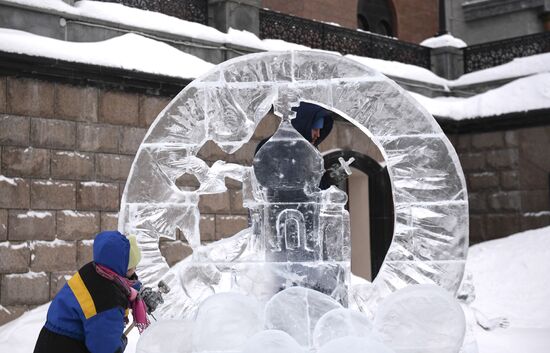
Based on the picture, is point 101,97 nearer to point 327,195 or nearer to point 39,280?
point 39,280

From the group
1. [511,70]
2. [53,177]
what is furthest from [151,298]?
[511,70]

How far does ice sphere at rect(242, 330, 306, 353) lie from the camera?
464 cm


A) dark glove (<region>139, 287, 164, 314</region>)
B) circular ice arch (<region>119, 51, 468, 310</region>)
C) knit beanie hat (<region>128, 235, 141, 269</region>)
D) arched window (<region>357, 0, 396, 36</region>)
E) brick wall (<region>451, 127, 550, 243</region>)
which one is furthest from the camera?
arched window (<region>357, 0, 396, 36</region>)

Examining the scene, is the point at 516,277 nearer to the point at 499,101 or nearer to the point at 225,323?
the point at 499,101

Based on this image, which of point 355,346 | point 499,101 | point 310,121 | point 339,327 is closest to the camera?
point 355,346

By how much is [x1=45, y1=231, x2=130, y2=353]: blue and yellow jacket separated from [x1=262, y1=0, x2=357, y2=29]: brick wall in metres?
13.1

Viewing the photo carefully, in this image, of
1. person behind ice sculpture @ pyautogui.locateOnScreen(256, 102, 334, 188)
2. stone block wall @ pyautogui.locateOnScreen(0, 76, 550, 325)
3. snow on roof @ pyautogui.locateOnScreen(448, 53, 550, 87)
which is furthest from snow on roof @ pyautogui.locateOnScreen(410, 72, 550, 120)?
person behind ice sculpture @ pyautogui.locateOnScreen(256, 102, 334, 188)

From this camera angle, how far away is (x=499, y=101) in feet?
51.4

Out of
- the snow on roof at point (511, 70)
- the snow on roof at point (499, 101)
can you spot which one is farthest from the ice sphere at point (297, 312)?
the snow on roof at point (511, 70)

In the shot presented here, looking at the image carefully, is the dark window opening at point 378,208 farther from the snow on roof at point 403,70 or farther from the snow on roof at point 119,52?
the snow on roof at point 119,52

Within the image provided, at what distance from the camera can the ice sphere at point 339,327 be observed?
4852mm

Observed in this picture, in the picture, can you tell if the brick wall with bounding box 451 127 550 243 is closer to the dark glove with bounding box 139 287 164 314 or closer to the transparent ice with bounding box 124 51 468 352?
the transparent ice with bounding box 124 51 468 352

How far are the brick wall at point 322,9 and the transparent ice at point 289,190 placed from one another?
11666 millimetres

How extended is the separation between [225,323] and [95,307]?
0.73 metres
